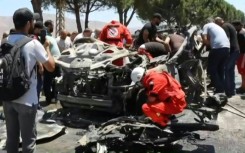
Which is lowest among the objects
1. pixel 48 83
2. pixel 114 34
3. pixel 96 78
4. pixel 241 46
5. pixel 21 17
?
pixel 48 83

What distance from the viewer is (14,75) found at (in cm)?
377

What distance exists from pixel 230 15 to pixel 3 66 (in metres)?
74.3

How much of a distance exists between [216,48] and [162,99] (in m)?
3.86

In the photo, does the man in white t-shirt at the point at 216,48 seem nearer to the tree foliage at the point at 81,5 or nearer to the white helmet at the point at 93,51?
the white helmet at the point at 93,51

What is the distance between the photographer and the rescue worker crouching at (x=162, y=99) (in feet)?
16.4

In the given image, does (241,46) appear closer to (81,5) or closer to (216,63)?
(216,63)

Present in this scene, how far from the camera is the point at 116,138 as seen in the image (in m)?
5.33

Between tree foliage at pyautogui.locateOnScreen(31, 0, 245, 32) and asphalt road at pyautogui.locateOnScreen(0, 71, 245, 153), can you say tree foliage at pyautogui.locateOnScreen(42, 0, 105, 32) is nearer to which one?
tree foliage at pyautogui.locateOnScreen(31, 0, 245, 32)

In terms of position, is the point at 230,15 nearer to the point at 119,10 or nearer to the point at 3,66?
the point at 119,10

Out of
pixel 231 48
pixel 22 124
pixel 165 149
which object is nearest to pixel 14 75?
pixel 22 124

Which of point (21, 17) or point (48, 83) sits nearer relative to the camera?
point (21, 17)

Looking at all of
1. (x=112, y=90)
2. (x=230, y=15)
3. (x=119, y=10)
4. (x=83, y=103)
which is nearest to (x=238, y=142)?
(x=112, y=90)

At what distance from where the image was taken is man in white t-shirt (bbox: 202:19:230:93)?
335 inches

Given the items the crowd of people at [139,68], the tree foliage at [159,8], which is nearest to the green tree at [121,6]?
the tree foliage at [159,8]
